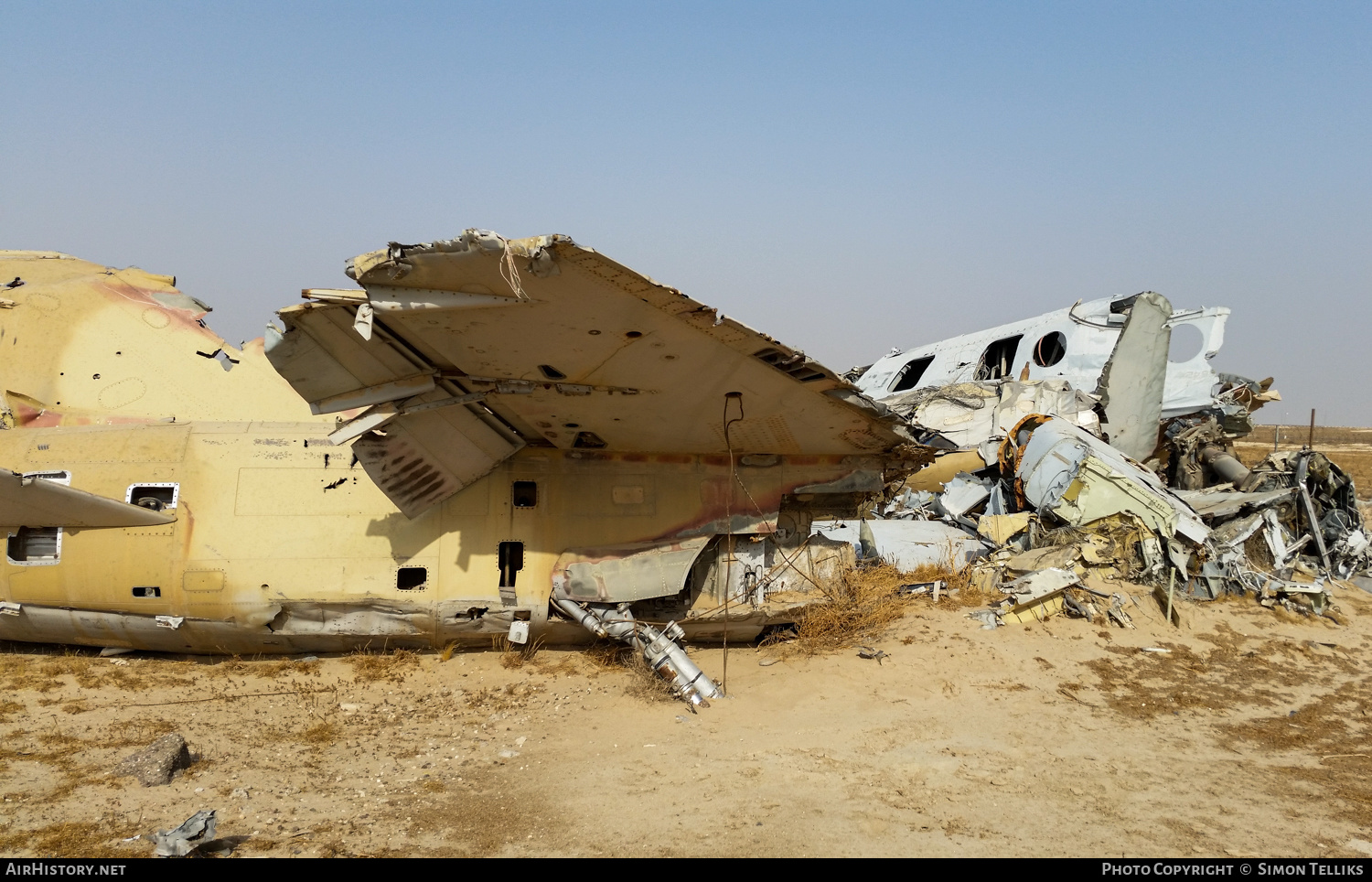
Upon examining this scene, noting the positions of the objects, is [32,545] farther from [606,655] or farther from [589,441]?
[606,655]

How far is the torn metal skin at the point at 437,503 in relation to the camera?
679 centimetres

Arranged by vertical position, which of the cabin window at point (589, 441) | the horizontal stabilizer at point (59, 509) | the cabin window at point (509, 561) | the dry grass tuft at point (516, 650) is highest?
the cabin window at point (589, 441)

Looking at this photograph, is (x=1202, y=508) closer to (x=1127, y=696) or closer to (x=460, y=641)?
(x=1127, y=696)

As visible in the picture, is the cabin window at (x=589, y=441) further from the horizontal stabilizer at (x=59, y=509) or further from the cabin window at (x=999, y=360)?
the cabin window at (x=999, y=360)

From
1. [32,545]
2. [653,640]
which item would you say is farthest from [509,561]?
[32,545]

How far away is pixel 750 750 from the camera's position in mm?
5973

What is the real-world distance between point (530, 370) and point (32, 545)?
5.29 m

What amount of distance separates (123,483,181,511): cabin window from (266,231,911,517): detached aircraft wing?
2086 mm

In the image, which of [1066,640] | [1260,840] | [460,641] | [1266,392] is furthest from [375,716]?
[1266,392]

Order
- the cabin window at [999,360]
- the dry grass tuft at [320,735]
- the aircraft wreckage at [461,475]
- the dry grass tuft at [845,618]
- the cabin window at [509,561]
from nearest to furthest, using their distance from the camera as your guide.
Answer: the aircraft wreckage at [461,475], the dry grass tuft at [320,735], the cabin window at [509,561], the dry grass tuft at [845,618], the cabin window at [999,360]

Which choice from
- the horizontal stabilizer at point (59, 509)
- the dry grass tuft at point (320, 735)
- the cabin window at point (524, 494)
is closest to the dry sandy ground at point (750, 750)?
the dry grass tuft at point (320, 735)

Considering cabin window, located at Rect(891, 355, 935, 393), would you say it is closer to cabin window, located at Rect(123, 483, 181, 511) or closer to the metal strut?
the metal strut

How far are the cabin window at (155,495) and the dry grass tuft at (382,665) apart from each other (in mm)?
2219

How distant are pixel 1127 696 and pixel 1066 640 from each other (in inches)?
46.1
